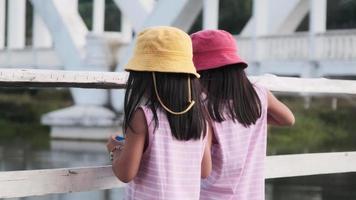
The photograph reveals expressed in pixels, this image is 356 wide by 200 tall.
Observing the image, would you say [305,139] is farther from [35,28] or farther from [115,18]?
[115,18]

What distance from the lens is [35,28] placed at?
850 inches

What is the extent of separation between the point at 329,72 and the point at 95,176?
26.2 ft

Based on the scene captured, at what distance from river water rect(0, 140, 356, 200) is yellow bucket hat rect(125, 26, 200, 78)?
5.22 meters

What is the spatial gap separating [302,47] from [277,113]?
878 centimetres

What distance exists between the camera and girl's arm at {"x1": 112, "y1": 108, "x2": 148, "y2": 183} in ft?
8.72

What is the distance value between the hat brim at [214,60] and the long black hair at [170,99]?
0.20 meters

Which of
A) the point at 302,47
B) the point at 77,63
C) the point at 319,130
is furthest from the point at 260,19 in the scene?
the point at 77,63

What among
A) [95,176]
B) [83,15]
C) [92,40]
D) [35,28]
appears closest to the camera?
[95,176]

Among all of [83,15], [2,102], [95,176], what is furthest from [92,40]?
[83,15]

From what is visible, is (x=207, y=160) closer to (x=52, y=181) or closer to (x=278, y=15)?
(x=52, y=181)

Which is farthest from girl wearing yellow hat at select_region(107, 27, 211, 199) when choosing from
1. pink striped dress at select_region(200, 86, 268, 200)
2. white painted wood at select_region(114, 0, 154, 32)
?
white painted wood at select_region(114, 0, 154, 32)

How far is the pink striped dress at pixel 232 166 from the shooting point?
114 inches

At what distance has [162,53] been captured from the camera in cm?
269

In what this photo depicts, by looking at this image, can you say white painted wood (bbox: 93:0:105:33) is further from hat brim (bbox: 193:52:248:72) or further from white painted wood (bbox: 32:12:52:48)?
hat brim (bbox: 193:52:248:72)
